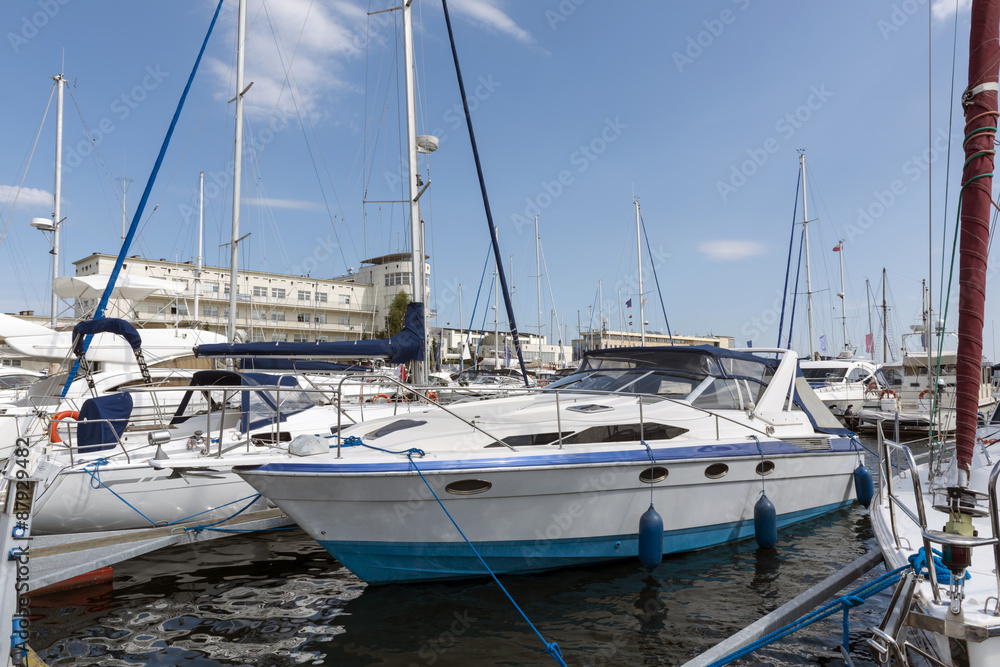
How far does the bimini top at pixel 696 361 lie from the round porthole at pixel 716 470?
4.94 feet

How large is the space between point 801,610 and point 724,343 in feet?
259

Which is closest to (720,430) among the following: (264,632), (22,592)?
(264,632)

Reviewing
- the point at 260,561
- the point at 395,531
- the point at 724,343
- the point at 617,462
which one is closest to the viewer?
the point at 395,531

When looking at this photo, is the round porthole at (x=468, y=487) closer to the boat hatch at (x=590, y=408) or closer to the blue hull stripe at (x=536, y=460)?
the blue hull stripe at (x=536, y=460)

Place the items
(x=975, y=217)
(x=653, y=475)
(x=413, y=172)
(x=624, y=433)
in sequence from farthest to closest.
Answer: (x=413, y=172) → (x=624, y=433) → (x=653, y=475) → (x=975, y=217)

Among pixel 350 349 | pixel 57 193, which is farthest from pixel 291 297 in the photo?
pixel 350 349

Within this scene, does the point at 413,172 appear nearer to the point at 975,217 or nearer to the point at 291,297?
the point at 975,217

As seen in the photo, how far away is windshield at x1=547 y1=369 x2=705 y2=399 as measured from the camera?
25.2 feet

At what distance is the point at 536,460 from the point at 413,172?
7.75m

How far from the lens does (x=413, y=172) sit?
1171 centimetres

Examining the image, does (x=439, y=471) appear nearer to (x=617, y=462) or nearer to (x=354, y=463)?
(x=354, y=463)

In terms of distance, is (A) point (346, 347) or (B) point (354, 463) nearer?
(B) point (354, 463)

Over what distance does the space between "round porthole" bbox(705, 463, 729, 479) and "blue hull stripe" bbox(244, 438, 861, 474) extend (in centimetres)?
13

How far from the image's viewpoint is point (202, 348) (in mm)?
10266
